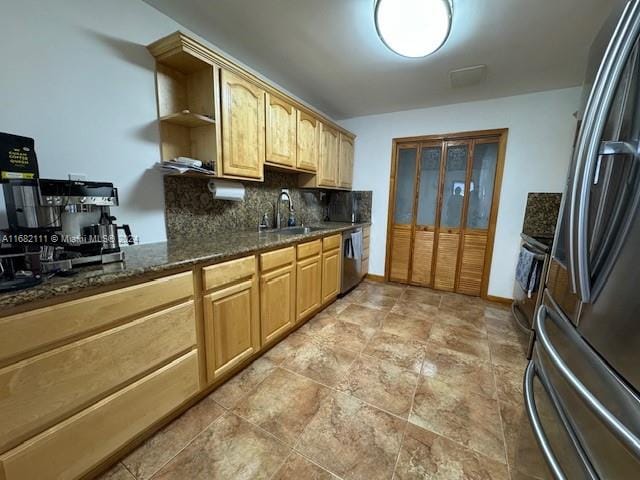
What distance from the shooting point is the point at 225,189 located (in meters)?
1.93

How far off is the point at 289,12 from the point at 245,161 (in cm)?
97

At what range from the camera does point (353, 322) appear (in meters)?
2.48

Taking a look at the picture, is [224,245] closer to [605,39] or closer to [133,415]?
[133,415]

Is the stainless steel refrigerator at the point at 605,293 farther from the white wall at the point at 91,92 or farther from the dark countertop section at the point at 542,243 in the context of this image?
the white wall at the point at 91,92

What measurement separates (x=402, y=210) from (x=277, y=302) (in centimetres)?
228

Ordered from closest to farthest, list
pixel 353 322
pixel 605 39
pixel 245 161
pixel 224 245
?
pixel 605 39 → pixel 224 245 → pixel 245 161 → pixel 353 322

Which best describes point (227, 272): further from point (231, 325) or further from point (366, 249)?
point (366, 249)

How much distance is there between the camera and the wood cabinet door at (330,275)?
8.55 feet

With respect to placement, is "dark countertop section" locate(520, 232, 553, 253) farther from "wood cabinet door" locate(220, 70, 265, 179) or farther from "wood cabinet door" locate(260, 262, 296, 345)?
"wood cabinet door" locate(220, 70, 265, 179)

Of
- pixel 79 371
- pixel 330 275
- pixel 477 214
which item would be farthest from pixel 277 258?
pixel 477 214

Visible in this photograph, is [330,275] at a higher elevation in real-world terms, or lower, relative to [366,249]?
lower

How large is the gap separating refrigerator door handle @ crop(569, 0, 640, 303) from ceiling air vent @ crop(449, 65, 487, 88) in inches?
78.7

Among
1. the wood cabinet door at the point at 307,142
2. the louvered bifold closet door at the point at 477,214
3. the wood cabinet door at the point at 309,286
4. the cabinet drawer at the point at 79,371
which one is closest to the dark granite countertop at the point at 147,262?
the cabinet drawer at the point at 79,371

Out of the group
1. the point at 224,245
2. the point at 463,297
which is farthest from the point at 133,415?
the point at 463,297
